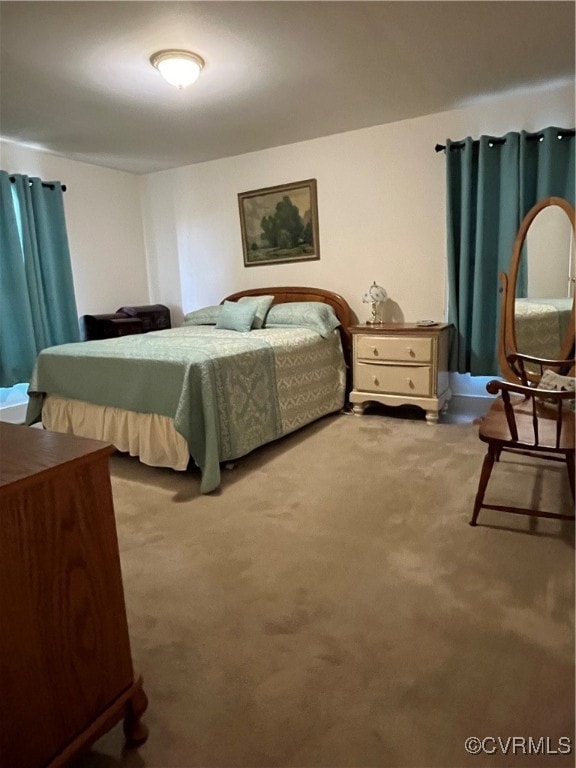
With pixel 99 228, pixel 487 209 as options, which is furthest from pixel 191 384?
pixel 99 228

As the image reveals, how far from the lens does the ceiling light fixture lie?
2.49 m

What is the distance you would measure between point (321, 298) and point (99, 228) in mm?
2359

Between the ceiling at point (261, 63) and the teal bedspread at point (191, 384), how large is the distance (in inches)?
60.8

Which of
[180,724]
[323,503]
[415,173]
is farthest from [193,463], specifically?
[415,173]

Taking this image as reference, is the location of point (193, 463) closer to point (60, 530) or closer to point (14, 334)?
point (60, 530)

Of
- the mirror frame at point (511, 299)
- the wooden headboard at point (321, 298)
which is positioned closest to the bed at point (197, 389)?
the wooden headboard at point (321, 298)

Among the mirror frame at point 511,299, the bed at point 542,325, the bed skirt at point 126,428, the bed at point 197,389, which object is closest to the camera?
the bed at point 197,389

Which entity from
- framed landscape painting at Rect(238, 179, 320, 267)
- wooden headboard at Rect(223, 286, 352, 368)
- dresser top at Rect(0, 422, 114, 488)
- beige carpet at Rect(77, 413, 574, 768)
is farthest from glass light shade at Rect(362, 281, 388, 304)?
dresser top at Rect(0, 422, 114, 488)

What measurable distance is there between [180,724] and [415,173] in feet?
12.5

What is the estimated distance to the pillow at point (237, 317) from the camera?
390cm

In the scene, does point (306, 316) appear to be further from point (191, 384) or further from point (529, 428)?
point (529, 428)

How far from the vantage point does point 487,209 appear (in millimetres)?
3473

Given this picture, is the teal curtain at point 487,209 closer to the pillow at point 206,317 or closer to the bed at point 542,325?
the bed at point 542,325

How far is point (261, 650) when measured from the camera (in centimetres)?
148
